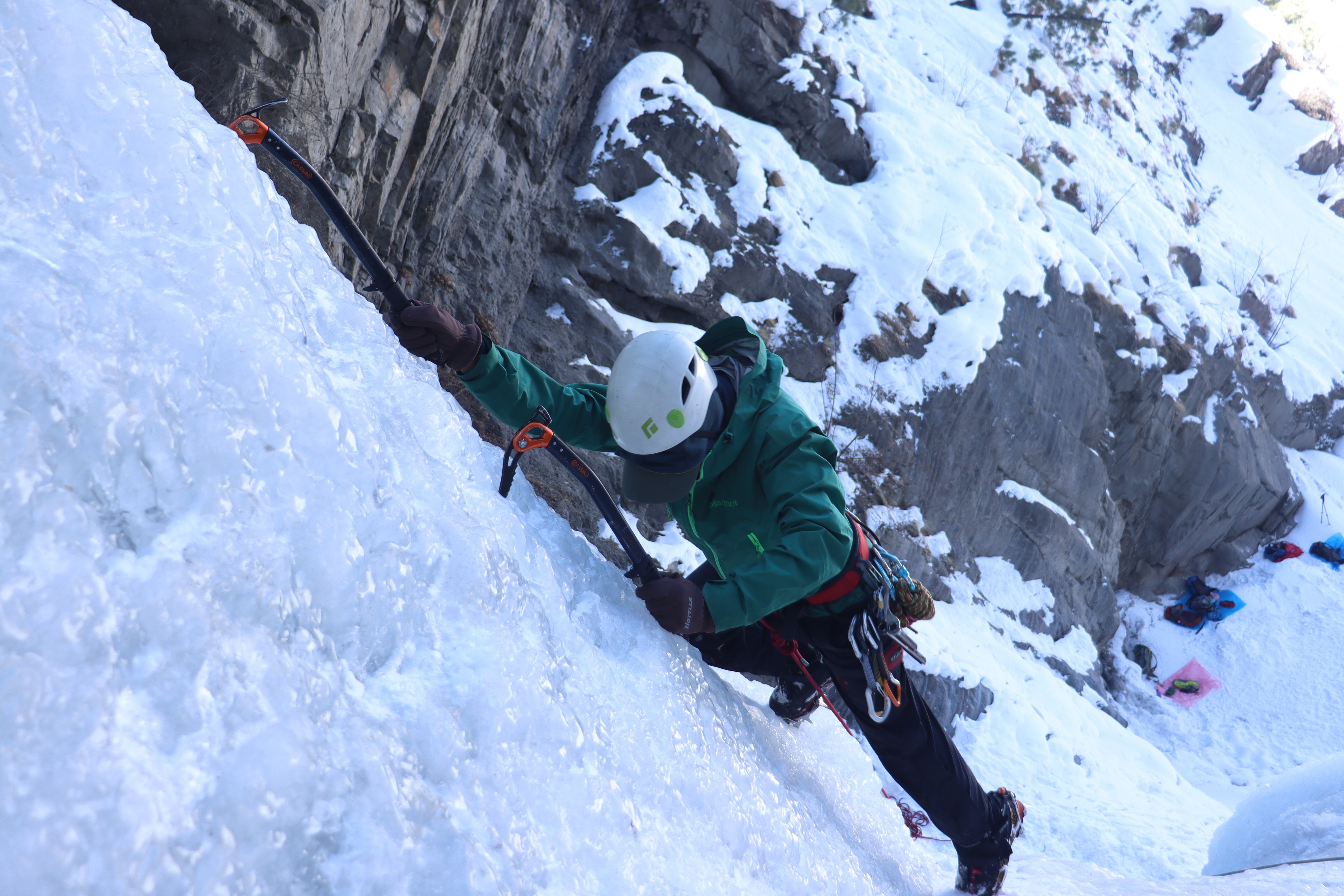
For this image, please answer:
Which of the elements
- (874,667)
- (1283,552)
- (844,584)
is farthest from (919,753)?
(1283,552)

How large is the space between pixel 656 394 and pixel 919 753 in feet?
4.30

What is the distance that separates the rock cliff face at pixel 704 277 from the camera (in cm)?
Answer: 335

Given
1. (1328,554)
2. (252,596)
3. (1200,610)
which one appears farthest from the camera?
(1328,554)

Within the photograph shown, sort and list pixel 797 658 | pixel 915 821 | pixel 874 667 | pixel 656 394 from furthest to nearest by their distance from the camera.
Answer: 1. pixel 915 821
2. pixel 797 658
3. pixel 874 667
4. pixel 656 394

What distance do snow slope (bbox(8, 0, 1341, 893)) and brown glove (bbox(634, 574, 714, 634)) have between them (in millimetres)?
66

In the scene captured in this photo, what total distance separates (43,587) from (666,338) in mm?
1423

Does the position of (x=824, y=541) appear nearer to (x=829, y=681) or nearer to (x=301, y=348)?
(x=829, y=681)

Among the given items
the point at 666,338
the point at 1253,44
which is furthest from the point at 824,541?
the point at 1253,44

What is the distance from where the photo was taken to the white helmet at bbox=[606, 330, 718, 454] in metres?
1.96

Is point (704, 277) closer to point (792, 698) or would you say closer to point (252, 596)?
point (792, 698)

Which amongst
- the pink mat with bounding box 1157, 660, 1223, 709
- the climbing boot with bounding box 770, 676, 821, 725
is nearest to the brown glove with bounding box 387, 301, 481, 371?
the climbing boot with bounding box 770, 676, 821, 725

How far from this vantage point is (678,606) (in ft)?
6.03

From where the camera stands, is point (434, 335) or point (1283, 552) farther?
point (1283, 552)

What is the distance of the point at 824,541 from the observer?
194 centimetres
